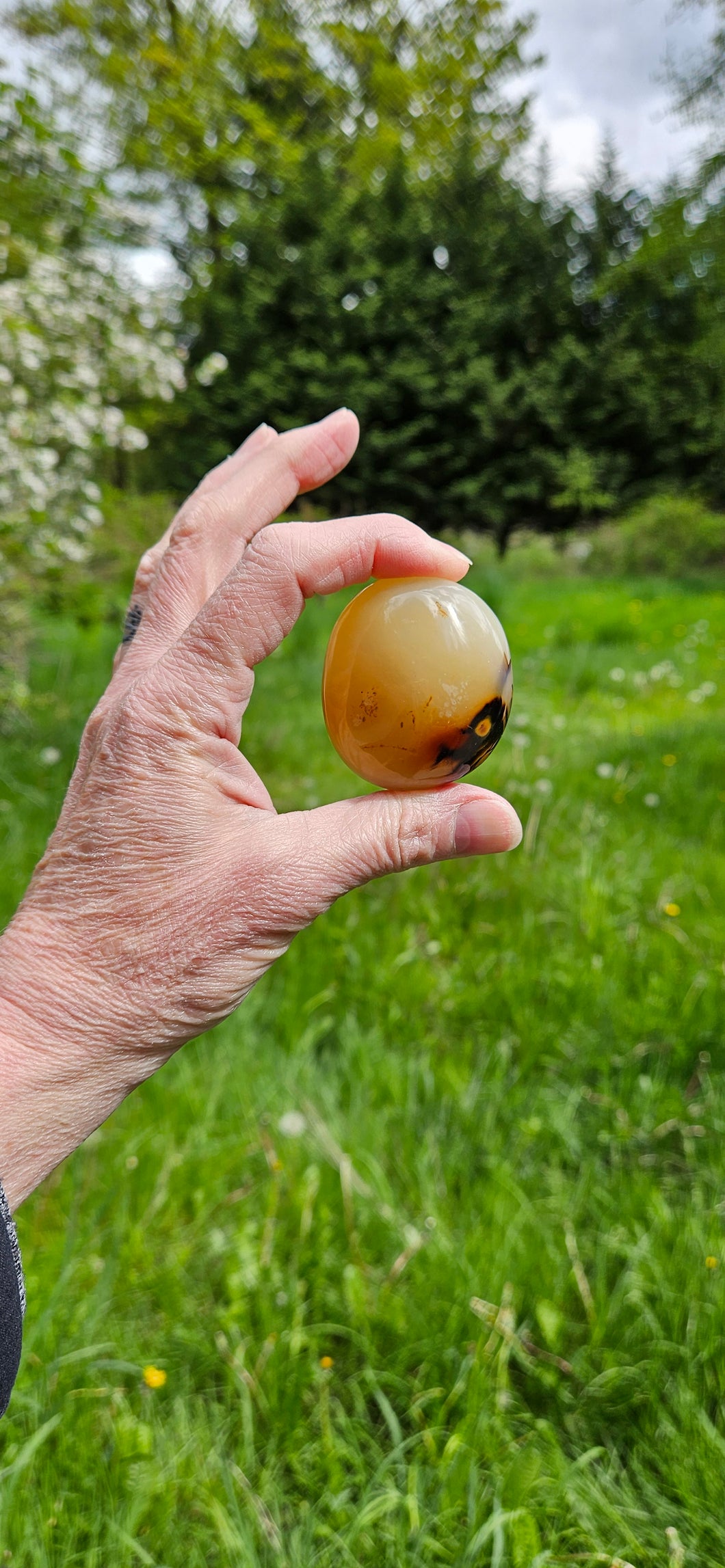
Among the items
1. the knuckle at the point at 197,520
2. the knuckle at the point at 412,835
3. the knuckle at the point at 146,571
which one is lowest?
the knuckle at the point at 412,835

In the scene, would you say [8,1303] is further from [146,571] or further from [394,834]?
[146,571]

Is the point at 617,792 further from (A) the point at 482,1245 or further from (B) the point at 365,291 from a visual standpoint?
(B) the point at 365,291

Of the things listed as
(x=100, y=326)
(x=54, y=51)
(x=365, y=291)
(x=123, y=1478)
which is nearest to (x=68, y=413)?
(x=100, y=326)

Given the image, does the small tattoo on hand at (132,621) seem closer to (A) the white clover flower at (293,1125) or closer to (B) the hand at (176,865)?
(B) the hand at (176,865)

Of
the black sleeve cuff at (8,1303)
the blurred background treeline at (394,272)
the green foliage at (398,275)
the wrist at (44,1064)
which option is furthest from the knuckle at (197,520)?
the green foliage at (398,275)

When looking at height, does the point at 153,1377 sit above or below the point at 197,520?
below

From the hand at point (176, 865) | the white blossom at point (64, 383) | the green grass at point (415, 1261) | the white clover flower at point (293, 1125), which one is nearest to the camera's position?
the hand at point (176, 865)

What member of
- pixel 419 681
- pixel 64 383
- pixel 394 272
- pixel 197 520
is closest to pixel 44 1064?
pixel 419 681
